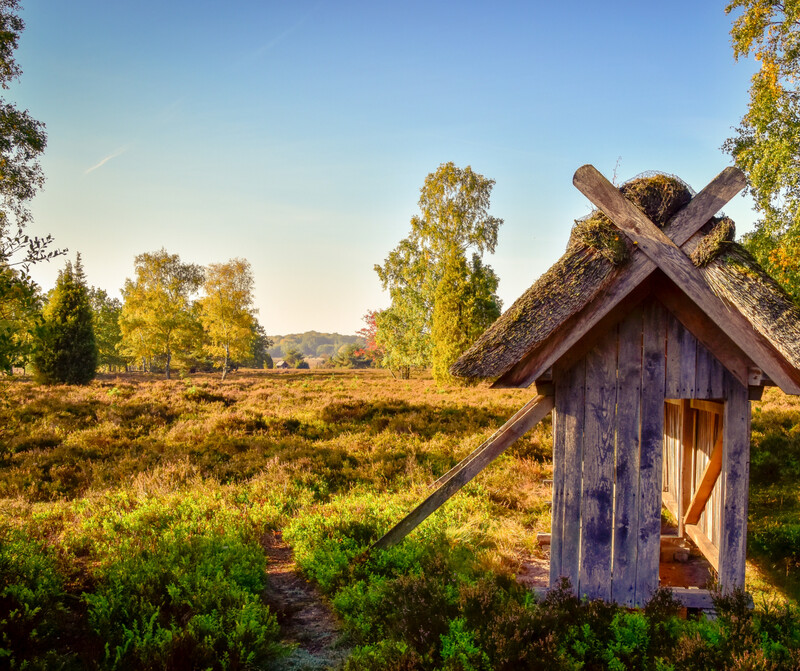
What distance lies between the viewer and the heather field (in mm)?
3732

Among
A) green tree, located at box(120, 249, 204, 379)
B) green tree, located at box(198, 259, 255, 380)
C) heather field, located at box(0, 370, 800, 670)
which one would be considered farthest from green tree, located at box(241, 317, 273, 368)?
heather field, located at box(0, 370, 800, 670)

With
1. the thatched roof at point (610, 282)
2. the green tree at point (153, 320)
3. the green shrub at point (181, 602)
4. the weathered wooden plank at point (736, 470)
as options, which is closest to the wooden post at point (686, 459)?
the weathered wooden plank at point (736, 470)

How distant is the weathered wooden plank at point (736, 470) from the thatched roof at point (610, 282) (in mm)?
745

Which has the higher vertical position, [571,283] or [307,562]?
[571,283]

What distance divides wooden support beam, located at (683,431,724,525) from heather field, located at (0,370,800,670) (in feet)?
2.84

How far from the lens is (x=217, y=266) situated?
38281 mm

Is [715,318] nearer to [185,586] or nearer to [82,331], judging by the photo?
[185,586]

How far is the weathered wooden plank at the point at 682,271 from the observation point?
391 cm

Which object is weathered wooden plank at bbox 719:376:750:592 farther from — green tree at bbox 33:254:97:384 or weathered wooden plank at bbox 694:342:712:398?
green tree at bbox 33:254:97:384

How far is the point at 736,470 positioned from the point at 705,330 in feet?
4.05

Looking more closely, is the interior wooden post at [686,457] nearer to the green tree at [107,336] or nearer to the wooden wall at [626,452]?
the wooden wall at [626,452]

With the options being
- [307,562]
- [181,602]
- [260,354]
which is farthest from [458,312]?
[260,354]

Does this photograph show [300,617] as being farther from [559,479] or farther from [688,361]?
[688,361]

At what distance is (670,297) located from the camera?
14.1 feet
